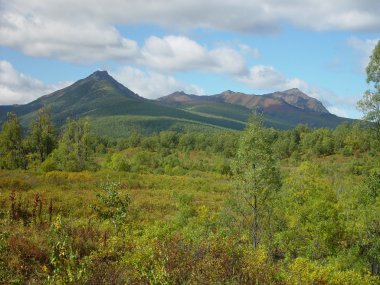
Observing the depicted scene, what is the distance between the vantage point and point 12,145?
2643 inches

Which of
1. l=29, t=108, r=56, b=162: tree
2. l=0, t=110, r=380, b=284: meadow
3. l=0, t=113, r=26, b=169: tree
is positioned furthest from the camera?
l=29, t=108, r=56, b=162: tree

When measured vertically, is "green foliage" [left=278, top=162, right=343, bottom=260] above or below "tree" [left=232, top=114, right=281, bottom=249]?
below

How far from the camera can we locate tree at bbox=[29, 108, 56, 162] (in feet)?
235

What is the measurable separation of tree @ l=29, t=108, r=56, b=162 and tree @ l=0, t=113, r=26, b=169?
3125 mm

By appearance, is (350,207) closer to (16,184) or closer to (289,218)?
(289,218)

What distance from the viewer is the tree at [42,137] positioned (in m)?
71.5

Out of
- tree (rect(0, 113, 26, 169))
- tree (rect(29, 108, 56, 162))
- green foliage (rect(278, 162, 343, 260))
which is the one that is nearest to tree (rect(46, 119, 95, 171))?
tree (rect(29, 108, 56, 162))

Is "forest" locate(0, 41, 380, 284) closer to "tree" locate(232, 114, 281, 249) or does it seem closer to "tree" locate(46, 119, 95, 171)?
"tree" locate(232, 114, 281, 249)

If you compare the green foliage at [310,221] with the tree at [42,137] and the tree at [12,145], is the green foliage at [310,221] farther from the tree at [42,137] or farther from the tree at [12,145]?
the tree at [42,137]

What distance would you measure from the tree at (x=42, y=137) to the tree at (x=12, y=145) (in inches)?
123

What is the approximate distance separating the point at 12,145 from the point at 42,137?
596 cm

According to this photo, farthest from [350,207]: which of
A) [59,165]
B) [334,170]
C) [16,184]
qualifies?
[334,170]

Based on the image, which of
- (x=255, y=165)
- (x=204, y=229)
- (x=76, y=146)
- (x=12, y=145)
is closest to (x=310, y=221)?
(x=255, y=165)

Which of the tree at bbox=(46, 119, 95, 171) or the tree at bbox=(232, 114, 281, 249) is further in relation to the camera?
the tree at bbox=(46, 119, 95, 171)
